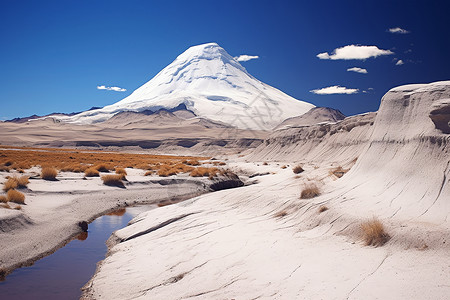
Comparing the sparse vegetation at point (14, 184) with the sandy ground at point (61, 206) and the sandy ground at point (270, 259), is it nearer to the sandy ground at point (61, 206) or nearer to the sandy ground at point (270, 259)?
the sandy ground at point (61, 206)

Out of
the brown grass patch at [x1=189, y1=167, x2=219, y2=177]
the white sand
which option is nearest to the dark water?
the white sand

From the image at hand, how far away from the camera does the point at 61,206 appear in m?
14.5

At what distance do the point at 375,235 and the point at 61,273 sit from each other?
22.7 feet

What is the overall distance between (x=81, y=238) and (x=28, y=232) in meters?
1.62

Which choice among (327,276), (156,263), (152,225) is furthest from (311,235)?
(152,225)

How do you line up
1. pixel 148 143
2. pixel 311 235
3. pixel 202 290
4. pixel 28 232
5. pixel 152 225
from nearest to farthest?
1. pixel 202 290
2. pixel 311 235
3. pixel 28 232
4. pixel 152 225
5. pixel 148 143

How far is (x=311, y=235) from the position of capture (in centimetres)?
743

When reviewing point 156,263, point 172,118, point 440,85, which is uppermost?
point 172,118

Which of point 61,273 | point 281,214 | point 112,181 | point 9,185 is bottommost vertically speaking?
point 61,273

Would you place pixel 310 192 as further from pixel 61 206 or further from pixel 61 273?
pixel 61 206

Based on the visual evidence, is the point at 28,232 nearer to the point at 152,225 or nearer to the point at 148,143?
the point at 152,225

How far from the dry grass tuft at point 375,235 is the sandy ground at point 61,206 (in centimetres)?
756

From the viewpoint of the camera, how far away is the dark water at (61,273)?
24.8ft

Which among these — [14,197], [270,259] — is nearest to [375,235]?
[270,259]
